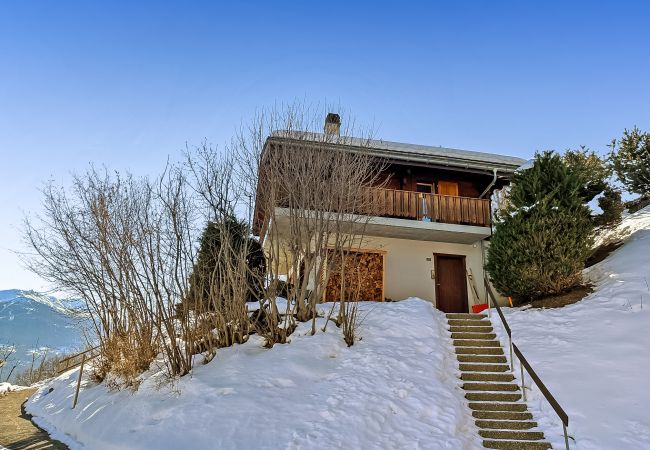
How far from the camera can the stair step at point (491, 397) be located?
7812mm

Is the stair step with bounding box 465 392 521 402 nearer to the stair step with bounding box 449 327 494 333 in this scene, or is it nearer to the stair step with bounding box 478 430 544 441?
the stair step with bounding box 478 430 544 441

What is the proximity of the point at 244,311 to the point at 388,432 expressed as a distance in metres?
4.61

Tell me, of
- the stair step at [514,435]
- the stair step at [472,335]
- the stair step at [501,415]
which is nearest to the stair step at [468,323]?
the stair step at [472,335]

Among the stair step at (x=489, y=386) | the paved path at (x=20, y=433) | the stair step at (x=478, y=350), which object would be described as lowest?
the paved path at (x=20, y=433)

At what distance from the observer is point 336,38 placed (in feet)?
34.3

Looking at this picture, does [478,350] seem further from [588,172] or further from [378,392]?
[588,172]

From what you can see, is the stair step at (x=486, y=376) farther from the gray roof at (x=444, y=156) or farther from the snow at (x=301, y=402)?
the gray roof at (x=444, y=156)

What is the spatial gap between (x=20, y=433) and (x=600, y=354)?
498 inches

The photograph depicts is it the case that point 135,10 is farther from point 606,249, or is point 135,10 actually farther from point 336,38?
point 606,249

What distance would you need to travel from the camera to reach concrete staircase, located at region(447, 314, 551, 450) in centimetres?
664

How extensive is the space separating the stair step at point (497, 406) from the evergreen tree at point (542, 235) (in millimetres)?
5082

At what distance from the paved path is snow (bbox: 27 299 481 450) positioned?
0.28m

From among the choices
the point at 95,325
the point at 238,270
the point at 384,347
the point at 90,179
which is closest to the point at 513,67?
the point at 384,347

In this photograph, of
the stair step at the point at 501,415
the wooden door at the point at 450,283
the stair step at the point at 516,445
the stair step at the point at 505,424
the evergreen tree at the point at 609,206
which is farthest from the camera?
the wooden door at the point at 450,283
